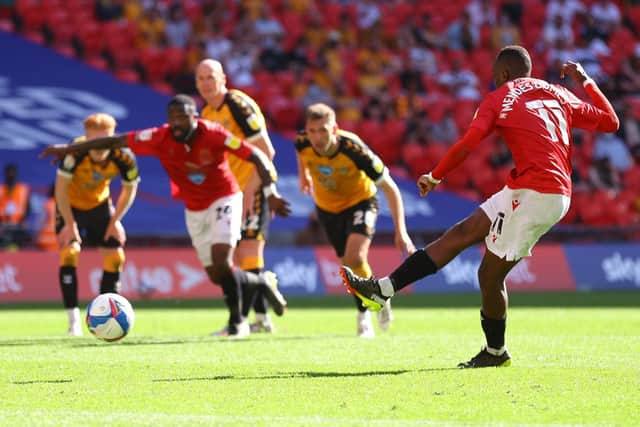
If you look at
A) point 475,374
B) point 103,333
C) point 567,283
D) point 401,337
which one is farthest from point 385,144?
point 475,374

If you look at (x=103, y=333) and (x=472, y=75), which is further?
(x=472, y=75)

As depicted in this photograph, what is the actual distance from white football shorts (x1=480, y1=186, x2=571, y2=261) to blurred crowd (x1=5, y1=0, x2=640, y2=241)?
15.9 m

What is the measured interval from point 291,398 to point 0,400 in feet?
5.41

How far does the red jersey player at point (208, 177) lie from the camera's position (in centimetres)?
1028

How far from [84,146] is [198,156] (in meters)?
1.21

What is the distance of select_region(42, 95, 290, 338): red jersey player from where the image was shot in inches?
405

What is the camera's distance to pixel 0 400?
6711 millimetres

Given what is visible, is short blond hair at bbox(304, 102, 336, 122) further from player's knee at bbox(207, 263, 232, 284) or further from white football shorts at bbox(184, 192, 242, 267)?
player's knee at bbox(207, 263, 232, 284)

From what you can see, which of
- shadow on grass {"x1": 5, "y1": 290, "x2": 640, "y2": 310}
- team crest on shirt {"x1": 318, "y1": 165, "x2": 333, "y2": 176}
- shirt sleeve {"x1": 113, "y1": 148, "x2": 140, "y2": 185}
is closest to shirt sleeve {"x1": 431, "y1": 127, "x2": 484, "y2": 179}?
team crest on shirt {"x1": 318, "y1": 165, "x2": 333, "y2": 176}

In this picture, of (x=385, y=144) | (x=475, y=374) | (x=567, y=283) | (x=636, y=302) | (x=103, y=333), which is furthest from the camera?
(x=385, y=144)

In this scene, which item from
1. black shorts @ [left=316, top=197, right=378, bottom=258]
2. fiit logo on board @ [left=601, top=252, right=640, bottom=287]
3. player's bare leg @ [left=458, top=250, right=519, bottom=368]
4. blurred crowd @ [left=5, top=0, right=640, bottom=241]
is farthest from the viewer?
blurred crowd @ [left=5, top=0, right=640, bottom=241]

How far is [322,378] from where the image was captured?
7695 millimetres

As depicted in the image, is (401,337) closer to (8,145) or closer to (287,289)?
(287,289)

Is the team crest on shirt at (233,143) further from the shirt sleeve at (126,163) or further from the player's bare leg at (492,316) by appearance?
the player's bare leg at (492,316)
